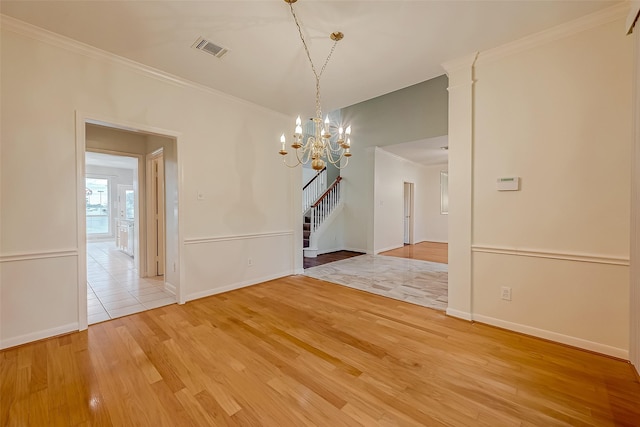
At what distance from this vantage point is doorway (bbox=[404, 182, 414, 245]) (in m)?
8.63

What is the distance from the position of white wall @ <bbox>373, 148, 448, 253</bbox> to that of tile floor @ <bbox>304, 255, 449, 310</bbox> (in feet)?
4.39

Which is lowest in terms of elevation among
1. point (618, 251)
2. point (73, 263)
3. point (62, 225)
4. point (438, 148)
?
point (73, 263)

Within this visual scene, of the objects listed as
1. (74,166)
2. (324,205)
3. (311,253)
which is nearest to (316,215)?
(324,205)

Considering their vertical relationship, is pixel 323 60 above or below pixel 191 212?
above

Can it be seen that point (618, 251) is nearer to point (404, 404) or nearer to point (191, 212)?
point (404, 404)

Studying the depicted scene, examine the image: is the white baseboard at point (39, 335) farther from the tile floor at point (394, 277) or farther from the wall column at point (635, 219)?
the wall column at point (635, 219)

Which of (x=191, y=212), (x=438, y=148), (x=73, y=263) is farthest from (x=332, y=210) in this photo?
(x=73, y=263)

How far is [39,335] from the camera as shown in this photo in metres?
2.40

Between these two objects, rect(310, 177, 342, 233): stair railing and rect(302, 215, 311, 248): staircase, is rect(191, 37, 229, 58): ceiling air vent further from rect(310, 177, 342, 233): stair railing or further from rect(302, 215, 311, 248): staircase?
rect(302, 215, 311, 248): staircase

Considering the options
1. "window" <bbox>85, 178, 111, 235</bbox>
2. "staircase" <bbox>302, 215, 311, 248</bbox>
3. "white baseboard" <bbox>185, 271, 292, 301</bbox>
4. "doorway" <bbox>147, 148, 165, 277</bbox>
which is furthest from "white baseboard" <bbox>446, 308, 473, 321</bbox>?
"window" <bbox>85, 178, 111, 235</bbox>

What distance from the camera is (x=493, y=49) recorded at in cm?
265

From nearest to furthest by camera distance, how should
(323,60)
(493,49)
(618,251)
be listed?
(618,251) → (493,49) → (323,60)

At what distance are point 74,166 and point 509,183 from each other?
14.5ft

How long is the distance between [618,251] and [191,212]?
4.46 meters
